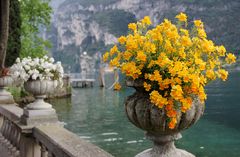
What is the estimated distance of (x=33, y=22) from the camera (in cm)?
2667

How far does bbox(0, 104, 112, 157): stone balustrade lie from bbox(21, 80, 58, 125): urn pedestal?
0.30 ft

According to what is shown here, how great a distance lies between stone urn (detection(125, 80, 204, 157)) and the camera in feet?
9.17

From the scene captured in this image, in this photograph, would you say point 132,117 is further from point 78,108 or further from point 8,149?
point 78,108

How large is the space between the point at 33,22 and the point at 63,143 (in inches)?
943

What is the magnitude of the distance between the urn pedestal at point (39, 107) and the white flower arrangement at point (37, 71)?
0.35 feet

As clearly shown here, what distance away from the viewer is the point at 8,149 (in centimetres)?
595

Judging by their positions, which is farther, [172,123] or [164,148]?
[164,148]

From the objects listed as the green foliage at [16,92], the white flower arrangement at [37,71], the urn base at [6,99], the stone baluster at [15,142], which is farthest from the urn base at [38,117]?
the green foliage at [16,92]

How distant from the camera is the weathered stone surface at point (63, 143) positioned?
3568 mm

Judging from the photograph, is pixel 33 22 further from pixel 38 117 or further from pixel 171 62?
pixel 171 62

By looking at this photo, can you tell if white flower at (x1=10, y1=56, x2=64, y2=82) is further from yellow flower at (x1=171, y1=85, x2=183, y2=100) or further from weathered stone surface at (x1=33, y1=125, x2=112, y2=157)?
yellow flower at (x1=171, y1=85, x2=183, y2=100)

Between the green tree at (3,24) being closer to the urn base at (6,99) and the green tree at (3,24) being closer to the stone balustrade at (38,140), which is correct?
the stone balustrade at (38,140)

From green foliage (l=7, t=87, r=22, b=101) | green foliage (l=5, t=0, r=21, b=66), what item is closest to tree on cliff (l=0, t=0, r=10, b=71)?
green foliage (l=5, t=0, r=21, b=66)

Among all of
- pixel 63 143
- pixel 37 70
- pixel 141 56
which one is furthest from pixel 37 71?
pixel 141 56
